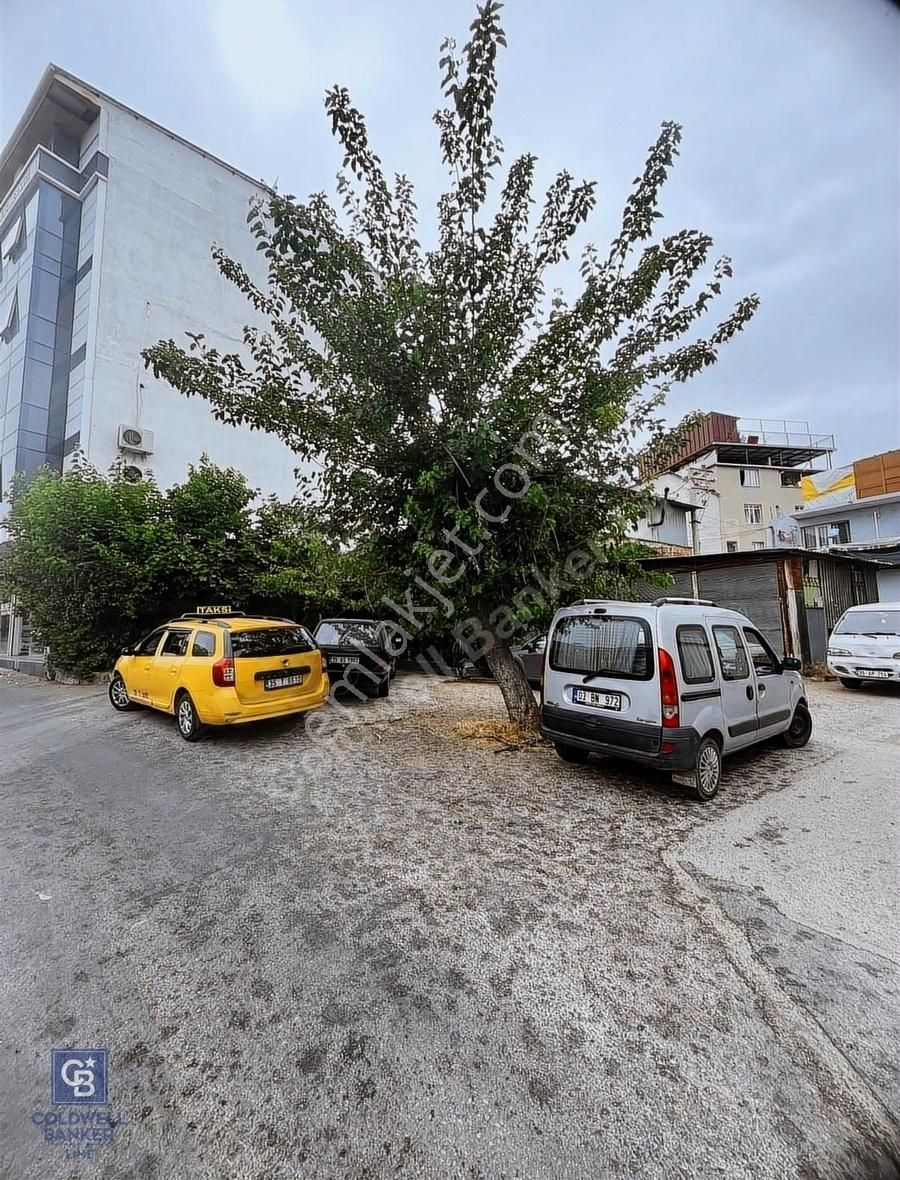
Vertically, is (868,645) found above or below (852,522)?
below

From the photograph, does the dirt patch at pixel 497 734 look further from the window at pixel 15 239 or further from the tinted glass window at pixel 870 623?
the window at pixel 15 239

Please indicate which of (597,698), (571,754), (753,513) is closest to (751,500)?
(753,513)

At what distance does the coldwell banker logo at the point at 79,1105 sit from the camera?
5.20 feet

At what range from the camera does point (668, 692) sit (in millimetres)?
4250

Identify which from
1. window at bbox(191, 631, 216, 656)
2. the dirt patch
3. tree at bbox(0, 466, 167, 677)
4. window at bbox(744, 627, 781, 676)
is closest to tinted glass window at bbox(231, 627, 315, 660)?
window at bbox(191, 631, 216, 656)

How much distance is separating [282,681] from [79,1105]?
497cm

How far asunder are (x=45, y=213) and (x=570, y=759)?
75.7ft

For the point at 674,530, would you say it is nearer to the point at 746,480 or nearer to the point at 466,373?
the point at 746,480

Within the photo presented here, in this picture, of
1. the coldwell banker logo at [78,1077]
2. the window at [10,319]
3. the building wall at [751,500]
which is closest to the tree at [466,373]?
the coldwell banker logo at [78,1077]

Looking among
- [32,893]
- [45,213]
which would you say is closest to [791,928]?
[32,893]

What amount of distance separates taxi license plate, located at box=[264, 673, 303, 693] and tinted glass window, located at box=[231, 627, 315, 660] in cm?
29

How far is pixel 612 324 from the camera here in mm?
6289

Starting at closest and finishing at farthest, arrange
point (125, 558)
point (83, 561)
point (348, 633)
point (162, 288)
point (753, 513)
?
point (348, 633) < point (83, 561) < point (125, 558) < point (162, 288) < point (753, 513)

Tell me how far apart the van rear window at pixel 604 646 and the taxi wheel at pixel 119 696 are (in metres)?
7.26
